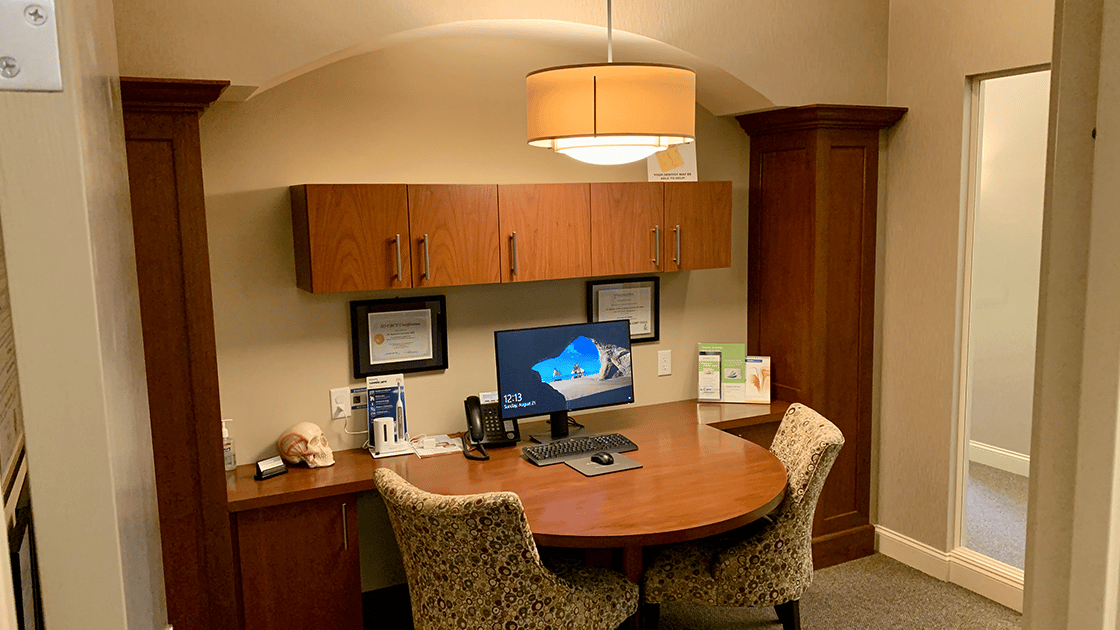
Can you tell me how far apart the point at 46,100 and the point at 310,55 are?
2.55 meters

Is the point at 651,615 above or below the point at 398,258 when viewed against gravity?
below

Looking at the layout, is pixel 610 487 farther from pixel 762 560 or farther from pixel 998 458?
pixel 998 458

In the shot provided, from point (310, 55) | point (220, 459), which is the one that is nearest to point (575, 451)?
point (220, 459)

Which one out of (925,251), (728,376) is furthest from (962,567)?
(925,251)

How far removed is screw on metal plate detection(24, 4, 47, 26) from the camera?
1.41 feet

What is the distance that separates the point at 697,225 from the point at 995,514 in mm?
1927

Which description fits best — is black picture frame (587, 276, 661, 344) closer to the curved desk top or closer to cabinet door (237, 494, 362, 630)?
the curved desk top

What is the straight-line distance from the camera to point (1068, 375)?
1.94ft

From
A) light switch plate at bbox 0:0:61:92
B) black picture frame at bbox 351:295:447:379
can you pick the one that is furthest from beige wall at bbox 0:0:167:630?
black picture frame at bbox 351:295:447:379

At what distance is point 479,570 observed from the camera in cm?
235

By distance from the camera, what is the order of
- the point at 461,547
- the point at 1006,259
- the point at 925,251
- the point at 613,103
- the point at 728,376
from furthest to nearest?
1. the point at 728,376
2. the point at 925,251
3. the point at 1006,259
4. the point at 461,547
5. the point at 613,103

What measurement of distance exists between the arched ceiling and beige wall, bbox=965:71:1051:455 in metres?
1.00

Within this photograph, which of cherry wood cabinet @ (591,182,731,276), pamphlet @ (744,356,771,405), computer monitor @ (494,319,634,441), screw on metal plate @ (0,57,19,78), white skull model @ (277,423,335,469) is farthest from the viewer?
pamphlet @ (744,356,771,405)

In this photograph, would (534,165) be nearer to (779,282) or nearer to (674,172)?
(674,172)
